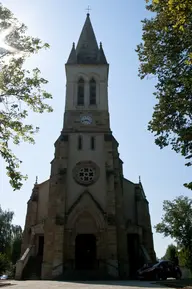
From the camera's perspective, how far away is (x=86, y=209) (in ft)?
86.8

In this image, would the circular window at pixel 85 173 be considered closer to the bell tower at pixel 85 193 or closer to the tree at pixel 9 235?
the bell tower at pixel 85 193

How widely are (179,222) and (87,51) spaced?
26.9 meters

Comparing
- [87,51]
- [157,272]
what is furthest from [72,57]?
[157,272]

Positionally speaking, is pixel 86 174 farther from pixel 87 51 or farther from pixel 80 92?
pixel 87 51

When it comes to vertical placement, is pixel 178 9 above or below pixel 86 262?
above

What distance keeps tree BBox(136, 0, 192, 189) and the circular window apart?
15.8m

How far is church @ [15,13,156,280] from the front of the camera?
24625 millimetres

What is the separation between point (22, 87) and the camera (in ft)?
41.8

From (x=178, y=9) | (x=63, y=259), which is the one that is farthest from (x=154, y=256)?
(x=178, y=9)

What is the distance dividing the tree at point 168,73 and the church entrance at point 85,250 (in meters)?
16.3

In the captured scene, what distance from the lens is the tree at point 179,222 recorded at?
4125 centimetres

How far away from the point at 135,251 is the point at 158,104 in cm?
1931

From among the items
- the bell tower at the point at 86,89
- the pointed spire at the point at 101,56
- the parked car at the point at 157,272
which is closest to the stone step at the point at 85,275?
the parked car at the point at 157,272

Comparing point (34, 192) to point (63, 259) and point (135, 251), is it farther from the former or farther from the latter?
point (135, 251)
